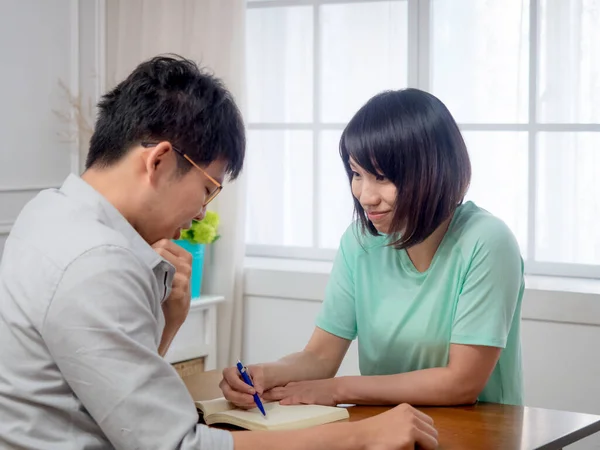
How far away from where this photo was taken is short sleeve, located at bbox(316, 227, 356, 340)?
7.41ft

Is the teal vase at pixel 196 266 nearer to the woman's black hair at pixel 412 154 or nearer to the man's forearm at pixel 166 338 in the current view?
the woman's black hair at pixel 412 154

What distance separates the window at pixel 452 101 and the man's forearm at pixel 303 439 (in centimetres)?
208

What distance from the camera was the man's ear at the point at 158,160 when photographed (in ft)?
4.61

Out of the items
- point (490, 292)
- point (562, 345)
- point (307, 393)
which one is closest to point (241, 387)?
point (307, 393)

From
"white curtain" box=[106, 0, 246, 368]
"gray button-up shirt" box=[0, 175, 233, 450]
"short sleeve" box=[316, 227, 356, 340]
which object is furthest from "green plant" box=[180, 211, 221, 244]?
"gray button-up shirt" box=[0, 175, 233, 450]

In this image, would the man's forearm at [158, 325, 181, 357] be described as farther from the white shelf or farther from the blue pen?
the white shelf

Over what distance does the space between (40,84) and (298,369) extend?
2098 mm

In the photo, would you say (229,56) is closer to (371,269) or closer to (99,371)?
(371,269)

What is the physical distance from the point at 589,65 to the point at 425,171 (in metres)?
1.48

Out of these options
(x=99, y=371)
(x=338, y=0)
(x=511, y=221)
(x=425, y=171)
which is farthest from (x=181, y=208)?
(x=338, y=0)

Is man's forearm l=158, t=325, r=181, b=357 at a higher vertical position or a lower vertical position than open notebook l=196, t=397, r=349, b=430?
higher

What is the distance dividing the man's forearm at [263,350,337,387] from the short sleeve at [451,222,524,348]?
350mm

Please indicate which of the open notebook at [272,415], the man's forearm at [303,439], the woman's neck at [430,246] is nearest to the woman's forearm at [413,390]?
the open notebook at [272,415]

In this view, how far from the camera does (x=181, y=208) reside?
1.46m
